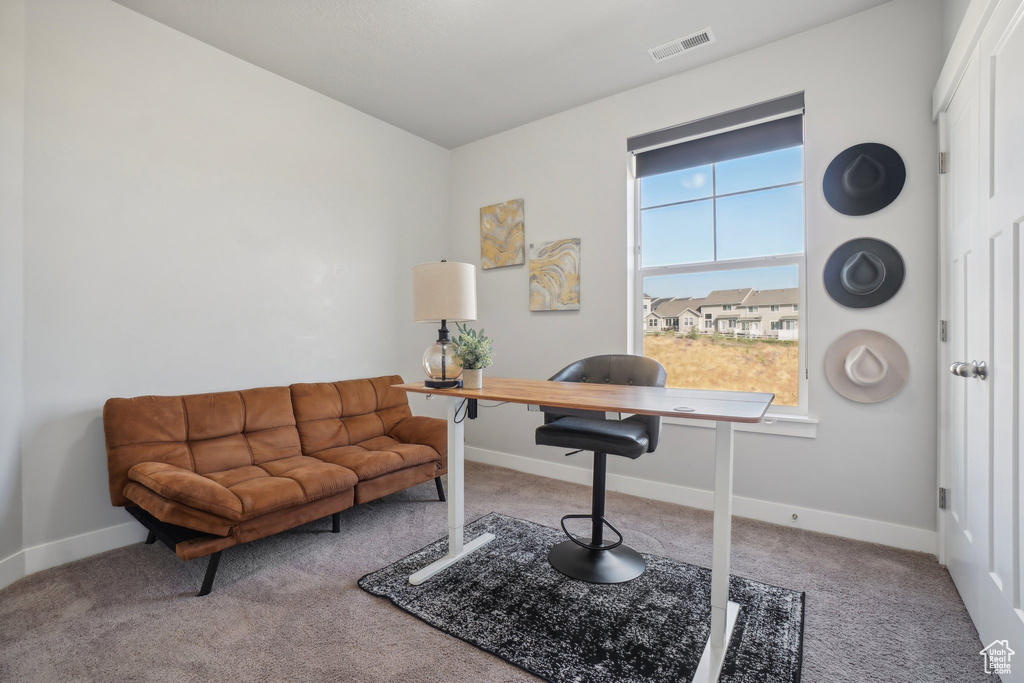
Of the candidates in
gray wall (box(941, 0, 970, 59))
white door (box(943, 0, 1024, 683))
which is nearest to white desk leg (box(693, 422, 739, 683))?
white door (box(943, 0, 1024, 683))

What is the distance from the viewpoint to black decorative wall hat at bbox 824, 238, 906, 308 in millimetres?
2459

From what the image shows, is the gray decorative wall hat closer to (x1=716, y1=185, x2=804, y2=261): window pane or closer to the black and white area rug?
(x1=716, y1=185, x2=804, y2=261): window pane

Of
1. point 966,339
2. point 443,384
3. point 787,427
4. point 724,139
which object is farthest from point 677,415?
point 724,139

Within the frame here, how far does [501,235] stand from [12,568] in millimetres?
3520

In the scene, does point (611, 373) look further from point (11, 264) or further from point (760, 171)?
point (11, 264)

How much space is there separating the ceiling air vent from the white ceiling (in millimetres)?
45

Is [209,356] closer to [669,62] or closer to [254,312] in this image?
[254,312]

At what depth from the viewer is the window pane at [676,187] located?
10.4 ft

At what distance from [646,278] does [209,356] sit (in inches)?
115

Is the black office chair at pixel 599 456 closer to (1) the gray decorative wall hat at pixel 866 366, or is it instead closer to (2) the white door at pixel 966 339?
(1) the gray decorative wall hat at pixel 866 366

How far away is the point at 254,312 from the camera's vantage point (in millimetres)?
3055

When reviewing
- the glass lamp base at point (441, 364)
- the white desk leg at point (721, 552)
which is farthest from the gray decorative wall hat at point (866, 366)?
the glass lamp base at point (441, 364)

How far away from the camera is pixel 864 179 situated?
8.30ft

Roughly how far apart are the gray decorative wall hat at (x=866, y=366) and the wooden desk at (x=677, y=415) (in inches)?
44.4
